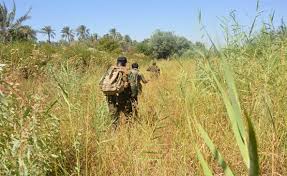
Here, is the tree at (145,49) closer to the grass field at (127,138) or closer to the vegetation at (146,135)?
the vegetation at (146,135)

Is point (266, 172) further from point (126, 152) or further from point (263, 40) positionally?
point (263, 40)

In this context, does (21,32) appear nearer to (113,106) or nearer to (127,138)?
(113,106)

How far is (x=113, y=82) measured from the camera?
669 cm

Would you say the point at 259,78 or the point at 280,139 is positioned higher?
the point at 259,78

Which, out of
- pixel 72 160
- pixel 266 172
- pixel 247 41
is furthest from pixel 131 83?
pixel 266 172

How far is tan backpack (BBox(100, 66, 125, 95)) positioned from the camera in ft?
21.8

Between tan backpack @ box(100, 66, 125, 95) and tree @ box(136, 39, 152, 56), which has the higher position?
tree @ box(136, 39, 152, 56)

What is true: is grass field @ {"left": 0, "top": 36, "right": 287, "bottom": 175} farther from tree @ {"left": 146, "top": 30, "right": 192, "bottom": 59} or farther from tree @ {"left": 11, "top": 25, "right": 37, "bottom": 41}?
tree @ {"left": 146, "top": 30, "right": 192, "bottom": 59}

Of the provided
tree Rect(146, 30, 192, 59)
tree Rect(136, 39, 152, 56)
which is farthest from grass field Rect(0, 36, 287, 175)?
tree Rect(136, 39, 152, 56)

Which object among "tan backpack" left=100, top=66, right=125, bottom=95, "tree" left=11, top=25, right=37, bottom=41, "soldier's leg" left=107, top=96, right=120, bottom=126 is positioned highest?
"tree" left=11, top=25, right=37, bottom=41

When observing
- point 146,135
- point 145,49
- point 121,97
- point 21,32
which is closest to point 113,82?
point 121,97

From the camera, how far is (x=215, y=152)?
0.92m

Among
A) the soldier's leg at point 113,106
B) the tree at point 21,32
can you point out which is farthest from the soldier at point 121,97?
the tree at point 21,32

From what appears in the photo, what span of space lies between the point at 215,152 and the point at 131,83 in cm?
612
